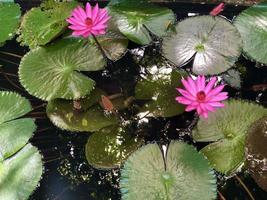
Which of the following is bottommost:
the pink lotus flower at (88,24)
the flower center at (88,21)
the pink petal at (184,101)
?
the pink petal at (184,101)

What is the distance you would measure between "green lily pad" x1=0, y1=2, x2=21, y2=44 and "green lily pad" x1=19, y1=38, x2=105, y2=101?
201 mm

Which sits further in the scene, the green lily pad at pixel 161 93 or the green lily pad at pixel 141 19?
the green lily pad at pixel 141 19

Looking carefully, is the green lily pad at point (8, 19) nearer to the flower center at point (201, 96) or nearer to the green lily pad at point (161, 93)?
the green lily pad at point (161, 93)

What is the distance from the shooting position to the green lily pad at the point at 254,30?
5.76 ft

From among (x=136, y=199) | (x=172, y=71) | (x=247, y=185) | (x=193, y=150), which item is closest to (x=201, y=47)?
(x=172, y=71)

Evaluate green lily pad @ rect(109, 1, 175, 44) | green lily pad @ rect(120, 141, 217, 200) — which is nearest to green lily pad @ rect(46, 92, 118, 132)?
green lily pad @ rect(120, 141, 217, 200)

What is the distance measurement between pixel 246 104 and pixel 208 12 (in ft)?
2.07

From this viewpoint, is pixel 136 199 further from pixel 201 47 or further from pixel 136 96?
pixel 201 47

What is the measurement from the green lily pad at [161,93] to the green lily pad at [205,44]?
0.08 meters

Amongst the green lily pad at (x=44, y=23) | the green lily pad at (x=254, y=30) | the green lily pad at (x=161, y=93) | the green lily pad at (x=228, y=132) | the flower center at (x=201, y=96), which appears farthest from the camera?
the green lily pad at (x=44, y=23)

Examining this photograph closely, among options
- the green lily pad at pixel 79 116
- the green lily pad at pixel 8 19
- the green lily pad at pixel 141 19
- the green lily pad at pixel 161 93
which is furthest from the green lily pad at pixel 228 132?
the green lily pad at pixel 8 19

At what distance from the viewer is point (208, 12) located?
6.65 feet

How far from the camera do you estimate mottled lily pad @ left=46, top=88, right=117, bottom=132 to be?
164 cm

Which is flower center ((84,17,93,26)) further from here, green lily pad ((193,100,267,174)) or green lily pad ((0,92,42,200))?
green lily pad ((193,100,267,174))
